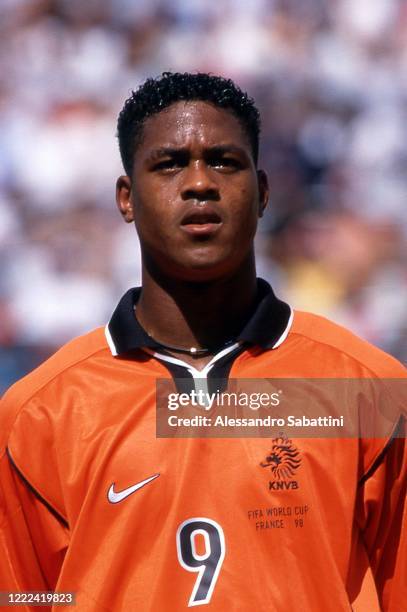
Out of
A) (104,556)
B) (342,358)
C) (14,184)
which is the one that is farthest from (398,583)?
(14,184)

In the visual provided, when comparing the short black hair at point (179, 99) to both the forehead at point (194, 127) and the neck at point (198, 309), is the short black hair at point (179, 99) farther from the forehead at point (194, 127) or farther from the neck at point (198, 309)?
the neck at point (198, 309)

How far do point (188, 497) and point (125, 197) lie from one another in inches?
26.3

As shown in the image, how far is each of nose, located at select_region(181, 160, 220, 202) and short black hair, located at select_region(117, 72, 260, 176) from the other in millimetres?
153

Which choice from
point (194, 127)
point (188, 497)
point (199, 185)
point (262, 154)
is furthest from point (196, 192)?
point (262, 154)

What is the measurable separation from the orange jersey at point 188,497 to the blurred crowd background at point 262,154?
7.63ft

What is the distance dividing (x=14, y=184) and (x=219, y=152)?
2966mm

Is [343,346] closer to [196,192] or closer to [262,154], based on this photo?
[196,192]

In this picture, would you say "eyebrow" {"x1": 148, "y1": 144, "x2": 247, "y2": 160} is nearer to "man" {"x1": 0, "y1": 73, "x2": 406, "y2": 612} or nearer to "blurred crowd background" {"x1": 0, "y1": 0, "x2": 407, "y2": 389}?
"man" {"x1": 0, "y1": 73, "x2": 406, "y2": 612}

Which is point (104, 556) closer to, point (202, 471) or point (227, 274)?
point (202, 471)

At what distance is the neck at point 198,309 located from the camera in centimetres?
219

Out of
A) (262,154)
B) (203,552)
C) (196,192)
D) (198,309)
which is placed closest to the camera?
(203,552)

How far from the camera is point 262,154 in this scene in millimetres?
4812

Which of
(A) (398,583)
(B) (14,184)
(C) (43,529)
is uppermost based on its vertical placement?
(B) (14,184)

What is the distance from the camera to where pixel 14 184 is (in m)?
4.94
